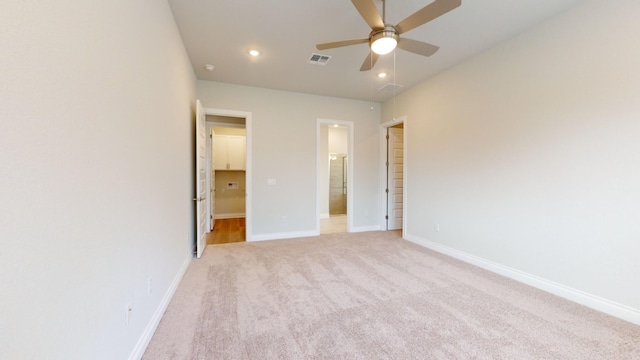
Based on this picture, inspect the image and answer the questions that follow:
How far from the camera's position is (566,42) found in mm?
2447

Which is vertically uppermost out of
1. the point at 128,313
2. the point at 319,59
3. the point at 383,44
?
the point at 319,59

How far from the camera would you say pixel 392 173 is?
18.0 ft

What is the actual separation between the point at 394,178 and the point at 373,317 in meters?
3.85

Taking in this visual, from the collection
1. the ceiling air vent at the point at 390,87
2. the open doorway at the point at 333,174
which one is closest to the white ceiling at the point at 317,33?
the ceiling air vent at the point at 390,87

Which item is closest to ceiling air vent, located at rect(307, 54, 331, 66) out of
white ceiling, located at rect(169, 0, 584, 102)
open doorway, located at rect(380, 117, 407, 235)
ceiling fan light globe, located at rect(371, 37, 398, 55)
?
white ceiling, located at rect(169, 0, 584, 102)

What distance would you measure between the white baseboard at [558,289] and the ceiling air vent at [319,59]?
3316 millimetres

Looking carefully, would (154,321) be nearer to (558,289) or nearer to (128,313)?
(128,313)

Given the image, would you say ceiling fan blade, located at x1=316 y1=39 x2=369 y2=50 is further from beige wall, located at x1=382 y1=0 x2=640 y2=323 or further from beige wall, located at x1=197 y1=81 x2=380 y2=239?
beige wall, located at x1=197 y1=81 x2=380 y2=239

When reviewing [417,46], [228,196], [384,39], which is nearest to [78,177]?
[384,39]

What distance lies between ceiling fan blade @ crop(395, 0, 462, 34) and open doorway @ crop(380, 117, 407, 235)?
337 cm

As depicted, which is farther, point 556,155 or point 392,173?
point 392,173

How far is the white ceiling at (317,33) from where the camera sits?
2.39 m

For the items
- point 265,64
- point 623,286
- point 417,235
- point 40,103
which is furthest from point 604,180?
point 265,64

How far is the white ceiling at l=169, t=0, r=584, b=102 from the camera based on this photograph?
239 centimetres
